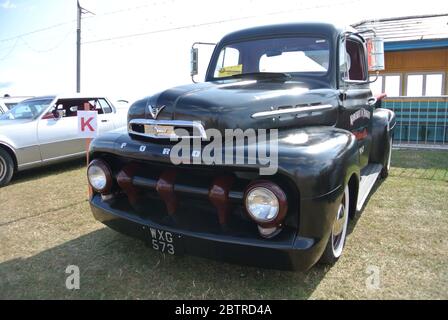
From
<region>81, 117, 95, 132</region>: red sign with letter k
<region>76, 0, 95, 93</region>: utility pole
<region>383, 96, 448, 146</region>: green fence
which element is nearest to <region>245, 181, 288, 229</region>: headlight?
<region>81, 117, 95, 132</region>: red sign with letter k

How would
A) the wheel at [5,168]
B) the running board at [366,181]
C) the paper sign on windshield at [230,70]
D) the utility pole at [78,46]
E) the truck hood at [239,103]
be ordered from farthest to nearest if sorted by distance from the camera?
the utility pole at [78,46] → the wheel at [5,168] → the paper sign on windshield at [230,70] → the running board at [366,181] → the truck hood at [239,103]

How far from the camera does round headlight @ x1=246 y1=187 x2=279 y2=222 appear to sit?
86.6 inches

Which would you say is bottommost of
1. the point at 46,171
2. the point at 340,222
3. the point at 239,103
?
the point at 46,171

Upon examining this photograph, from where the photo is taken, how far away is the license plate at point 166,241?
2.49m

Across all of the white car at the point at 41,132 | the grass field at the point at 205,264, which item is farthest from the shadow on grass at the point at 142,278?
the white car at the point at 41,132

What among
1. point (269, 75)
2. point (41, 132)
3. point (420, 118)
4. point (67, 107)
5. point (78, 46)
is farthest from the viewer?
point (78, 46)

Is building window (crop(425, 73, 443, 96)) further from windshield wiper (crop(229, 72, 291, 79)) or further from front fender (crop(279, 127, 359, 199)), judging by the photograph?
front fender (crop(279, 127, 359, 199))

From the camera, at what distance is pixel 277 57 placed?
12.0 ft

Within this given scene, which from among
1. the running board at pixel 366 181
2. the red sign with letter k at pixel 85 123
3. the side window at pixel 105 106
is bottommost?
the running board at pixel 366 181

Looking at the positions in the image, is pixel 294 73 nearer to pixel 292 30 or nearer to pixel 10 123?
pixel 292 30

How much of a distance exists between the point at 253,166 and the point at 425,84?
1084 cm

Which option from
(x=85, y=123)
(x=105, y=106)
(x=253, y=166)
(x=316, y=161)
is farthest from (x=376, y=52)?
(x=105, y=106)

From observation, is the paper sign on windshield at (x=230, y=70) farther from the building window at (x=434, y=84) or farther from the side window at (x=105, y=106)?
the building window at (x=434, y=84)

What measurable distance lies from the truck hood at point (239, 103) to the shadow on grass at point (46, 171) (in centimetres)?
441
